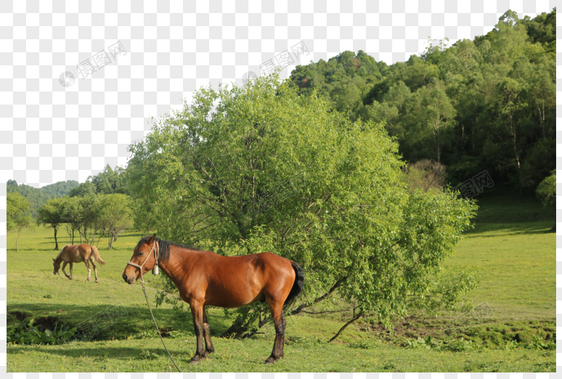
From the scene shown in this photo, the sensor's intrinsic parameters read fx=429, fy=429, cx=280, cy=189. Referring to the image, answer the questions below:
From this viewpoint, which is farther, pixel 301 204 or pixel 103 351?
pixel 301 204

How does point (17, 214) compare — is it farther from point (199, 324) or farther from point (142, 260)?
point (199, 324)

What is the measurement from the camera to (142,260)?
996cm

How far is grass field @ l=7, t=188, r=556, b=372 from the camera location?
995 cm

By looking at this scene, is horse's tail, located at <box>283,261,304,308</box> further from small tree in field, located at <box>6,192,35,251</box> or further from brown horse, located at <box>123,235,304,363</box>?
small tree in field, located at <box>6,192,35,251</box>

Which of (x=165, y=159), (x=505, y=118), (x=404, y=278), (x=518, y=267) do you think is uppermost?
(x=505, y=118)

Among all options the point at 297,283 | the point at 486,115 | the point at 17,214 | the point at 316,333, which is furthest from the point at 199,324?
the point at 486,115

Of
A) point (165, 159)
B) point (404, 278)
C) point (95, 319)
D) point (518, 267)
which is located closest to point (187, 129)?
point (165, 159)

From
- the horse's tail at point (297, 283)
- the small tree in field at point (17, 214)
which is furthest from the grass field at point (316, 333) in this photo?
the small tree in field at point (17, 214)

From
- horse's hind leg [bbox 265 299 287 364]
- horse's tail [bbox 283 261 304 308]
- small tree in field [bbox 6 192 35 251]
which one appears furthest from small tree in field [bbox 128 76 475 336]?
small tree in field [bbox 6 192 35 251]

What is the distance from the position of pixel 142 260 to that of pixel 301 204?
276 inches

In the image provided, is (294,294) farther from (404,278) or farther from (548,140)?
(548,140)

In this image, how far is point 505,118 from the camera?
3113 inches

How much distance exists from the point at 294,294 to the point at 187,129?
10.3 meters

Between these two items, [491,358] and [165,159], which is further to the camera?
[165,159]
